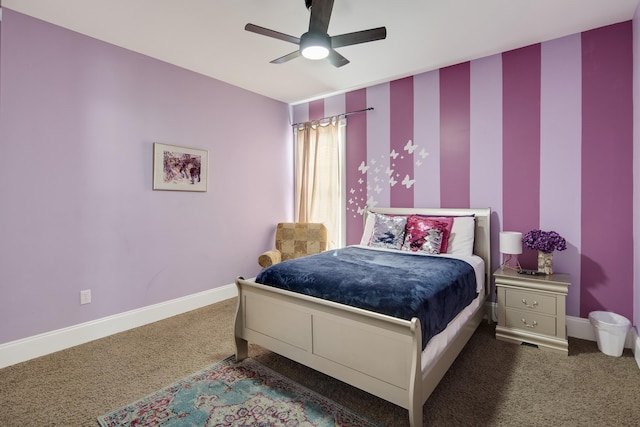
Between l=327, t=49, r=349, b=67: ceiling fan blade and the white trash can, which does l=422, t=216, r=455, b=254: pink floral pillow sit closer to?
the white trash can

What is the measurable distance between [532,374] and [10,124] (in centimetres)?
433

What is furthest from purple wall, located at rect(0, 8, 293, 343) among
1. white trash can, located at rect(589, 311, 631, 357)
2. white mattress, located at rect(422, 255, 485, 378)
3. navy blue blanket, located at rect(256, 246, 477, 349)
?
white trash can, located at rect(589, 311, 631, 357)

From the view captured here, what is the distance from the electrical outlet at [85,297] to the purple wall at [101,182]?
1.4 inches

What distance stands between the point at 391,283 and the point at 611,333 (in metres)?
1.96

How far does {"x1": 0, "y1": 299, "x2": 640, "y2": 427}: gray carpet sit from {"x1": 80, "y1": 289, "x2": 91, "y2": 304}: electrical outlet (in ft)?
1.26

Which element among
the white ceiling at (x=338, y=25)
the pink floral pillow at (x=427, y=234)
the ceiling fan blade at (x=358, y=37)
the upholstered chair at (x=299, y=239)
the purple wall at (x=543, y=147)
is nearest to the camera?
the ceiling fan blade at (x=358, y=37)

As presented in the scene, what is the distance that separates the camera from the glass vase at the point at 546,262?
2.67 m

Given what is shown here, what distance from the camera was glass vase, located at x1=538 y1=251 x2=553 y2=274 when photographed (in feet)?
8.77

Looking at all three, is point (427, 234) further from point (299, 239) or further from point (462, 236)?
point (299, 239)

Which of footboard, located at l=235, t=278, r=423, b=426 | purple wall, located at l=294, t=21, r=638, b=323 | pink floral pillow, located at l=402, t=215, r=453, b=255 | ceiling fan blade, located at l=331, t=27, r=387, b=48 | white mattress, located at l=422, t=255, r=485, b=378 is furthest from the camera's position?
pink floral pillow, located at l=402, t=215, r=453, b=255

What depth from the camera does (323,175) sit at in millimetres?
4402

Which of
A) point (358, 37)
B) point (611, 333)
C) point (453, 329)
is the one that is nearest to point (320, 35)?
point (358, 37)

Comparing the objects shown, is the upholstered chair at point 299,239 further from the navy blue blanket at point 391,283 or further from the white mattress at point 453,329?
the white mattress at point 453,329

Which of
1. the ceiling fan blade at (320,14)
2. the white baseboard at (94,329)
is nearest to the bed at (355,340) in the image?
the white baseboard at (94,329)
